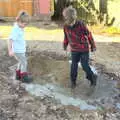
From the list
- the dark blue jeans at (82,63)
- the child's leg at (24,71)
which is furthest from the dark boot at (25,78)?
the dark blue jeans at (82,63)

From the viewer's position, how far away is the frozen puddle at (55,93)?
667 centimetres

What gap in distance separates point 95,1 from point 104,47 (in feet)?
11.4

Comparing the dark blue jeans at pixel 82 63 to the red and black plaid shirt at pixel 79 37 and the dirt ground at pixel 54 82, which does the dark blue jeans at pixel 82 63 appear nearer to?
the red and black plaid shirt at pixel 79 37

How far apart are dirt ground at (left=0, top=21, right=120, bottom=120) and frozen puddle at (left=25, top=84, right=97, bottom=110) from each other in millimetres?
141

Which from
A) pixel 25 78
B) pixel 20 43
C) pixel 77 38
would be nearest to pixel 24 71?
pixel 25 78

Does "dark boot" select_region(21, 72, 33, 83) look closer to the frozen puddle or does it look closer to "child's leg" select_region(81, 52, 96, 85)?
the frozen puddle

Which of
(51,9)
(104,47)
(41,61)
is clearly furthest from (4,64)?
(51,9)

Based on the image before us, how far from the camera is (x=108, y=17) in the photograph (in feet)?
41.9

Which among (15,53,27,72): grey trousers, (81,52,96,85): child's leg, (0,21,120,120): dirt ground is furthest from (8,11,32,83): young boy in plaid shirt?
(81,52,96,85): child's leg

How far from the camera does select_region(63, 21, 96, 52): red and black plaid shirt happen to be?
6961 mm

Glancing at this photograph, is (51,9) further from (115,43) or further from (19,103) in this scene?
(19,103)

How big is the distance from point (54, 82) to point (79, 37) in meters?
1.08

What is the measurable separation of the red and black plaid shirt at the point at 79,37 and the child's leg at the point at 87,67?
122 mm

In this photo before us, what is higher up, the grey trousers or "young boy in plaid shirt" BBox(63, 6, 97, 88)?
"young boy in plaid shirt" BBox(63, 6, 97, 88)
